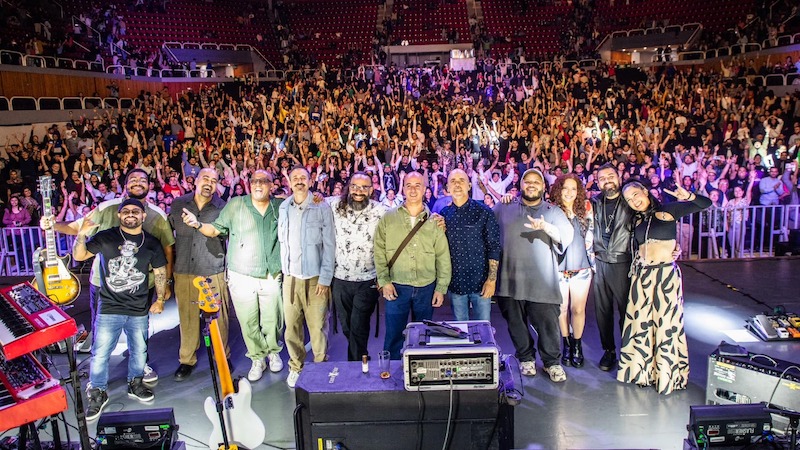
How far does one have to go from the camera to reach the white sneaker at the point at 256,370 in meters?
4.59

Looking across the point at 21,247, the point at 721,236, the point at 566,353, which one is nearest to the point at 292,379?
the point at 566,353

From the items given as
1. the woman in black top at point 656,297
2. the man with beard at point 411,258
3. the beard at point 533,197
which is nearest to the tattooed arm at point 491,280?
the man with beard at point 411,258

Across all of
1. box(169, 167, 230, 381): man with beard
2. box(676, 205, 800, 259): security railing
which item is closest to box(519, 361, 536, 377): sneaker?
box(169, 167, 230, 381): man with beard

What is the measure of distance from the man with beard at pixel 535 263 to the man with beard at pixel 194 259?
217 centimetres

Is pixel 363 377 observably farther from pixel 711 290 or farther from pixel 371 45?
pixel 371 45

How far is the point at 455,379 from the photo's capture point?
3.02 meters

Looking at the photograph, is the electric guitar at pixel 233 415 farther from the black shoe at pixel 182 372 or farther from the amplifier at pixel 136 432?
the black shoe at pixel 182 372

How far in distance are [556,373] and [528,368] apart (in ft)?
0.69

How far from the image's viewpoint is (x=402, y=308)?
435 cm

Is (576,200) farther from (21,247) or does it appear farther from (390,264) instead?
(21,247)

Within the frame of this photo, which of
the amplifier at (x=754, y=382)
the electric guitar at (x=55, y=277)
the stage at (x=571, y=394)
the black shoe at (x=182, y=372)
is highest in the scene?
the electric guitar at (x=55, y=277)

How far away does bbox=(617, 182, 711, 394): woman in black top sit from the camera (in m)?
4.08

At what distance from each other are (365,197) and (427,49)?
2426cm

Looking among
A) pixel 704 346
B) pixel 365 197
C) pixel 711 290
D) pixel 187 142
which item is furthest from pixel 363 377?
pixel 187 142
